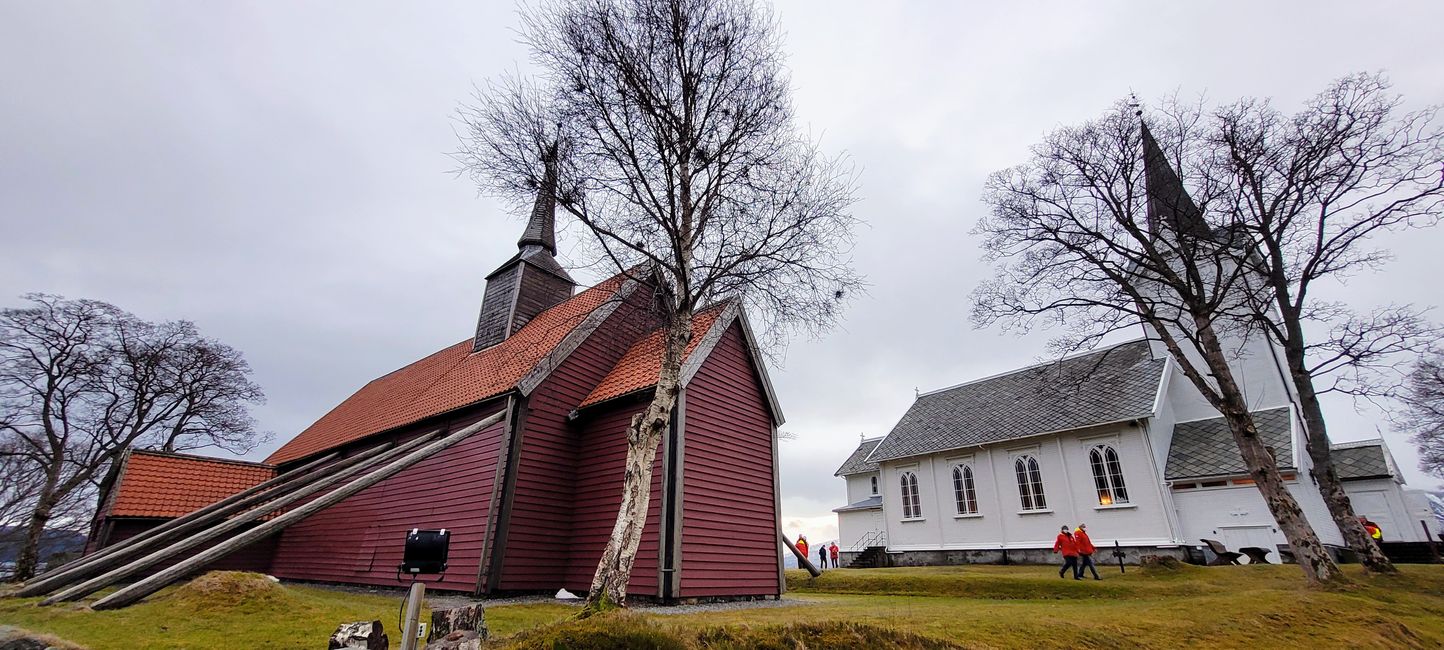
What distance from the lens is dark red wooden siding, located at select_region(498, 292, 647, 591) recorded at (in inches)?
484

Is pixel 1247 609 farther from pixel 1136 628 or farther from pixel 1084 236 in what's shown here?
pixel 1084 236

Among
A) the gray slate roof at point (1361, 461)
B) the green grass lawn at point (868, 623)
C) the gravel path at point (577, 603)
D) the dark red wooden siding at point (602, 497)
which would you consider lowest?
the gravel path at point (577, 603)

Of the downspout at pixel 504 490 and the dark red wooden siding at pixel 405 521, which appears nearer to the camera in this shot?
the downspout at pixel 504 490

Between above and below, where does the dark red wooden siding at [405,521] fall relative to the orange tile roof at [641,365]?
below

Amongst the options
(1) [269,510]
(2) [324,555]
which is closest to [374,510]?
(2) [324,555]

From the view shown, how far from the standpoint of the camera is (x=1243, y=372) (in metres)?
25.2

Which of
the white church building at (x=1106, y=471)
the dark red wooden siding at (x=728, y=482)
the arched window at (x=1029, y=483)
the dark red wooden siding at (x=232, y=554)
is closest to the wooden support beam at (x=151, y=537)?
the dark red wooden siding at (x=232, y=554)

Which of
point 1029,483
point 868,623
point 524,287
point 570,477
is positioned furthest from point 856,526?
point 868,623

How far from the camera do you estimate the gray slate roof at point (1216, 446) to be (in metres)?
20.7

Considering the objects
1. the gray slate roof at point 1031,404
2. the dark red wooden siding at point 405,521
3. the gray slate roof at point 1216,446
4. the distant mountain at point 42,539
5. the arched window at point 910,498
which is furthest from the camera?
the arched window at point 910,498

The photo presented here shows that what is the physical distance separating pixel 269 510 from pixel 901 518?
25.4 meters

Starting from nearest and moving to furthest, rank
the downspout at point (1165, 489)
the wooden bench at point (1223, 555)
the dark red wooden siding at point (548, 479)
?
the dark red wooden siding at point (548, 479), the wooden bench at point (1223, 555), the downspout at point (1165, 489)

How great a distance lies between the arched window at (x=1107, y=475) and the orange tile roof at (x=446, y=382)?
20.1m

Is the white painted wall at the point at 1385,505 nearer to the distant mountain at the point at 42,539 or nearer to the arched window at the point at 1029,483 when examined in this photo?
the arched window at the point at 1029,483
